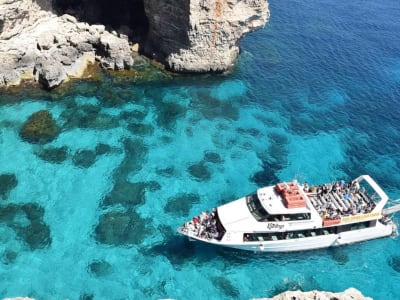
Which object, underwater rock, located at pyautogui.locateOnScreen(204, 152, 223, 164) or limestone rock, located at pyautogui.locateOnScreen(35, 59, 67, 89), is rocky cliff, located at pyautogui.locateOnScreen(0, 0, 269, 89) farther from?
underwater rock, located at pyautogui.locateOnScreen(204, 152, 223, 164)

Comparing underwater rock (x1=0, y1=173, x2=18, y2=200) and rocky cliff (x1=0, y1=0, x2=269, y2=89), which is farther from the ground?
rocky cliff (x1=0, y1=0, x2=269, y2=89)

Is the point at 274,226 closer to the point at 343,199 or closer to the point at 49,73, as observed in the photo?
the point at 343,199

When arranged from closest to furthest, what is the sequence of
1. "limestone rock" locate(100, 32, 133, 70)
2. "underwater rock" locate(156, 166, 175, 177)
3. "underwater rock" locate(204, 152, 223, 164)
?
"underwater rock" locate(156, 166, 175, 177) < "underwater rock" locate(204, 152, 223, 164) < "limestone rock" locate(100, 32, 133, 70)

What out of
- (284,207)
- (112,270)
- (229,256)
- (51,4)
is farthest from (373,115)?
(51,4)

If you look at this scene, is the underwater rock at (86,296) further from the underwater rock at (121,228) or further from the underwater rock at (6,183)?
the underwater rock at (6,183)

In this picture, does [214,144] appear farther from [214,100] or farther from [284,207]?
[284,207]

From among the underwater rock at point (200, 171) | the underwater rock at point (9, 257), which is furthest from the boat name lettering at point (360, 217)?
the underwater rock at point (9, 257)

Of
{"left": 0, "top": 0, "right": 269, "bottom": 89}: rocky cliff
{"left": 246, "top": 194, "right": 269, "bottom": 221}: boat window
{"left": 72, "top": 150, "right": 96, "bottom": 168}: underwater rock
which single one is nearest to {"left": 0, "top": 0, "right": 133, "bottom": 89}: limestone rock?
{"left": 0, "top": 0, "right": 269, "bottom": 89}: rocky cliff
